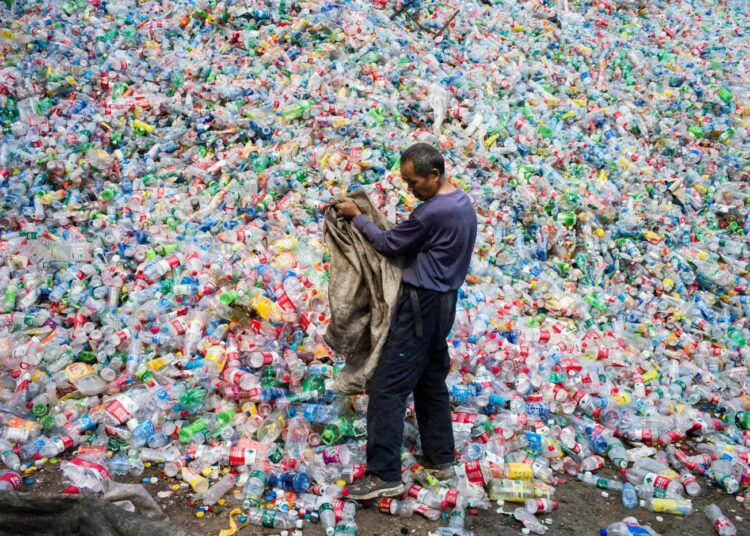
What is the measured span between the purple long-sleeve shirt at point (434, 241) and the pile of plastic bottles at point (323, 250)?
119 centimetres

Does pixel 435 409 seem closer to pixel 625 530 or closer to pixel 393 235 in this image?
pixel 393 235

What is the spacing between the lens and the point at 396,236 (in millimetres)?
3289

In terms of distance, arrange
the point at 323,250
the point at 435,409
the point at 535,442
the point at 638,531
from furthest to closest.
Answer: the point at 323,250
the point at 535,442
the point at 435,409
the point at 638,531

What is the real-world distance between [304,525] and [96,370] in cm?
187

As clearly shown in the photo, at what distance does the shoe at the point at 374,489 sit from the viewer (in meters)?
3.36

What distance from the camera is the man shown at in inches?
127

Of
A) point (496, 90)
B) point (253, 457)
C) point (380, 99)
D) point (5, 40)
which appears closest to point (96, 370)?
point (253, 457)

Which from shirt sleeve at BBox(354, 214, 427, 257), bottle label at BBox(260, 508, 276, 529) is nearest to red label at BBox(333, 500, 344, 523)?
bottle label at BBox(260, 508, 276, 529)

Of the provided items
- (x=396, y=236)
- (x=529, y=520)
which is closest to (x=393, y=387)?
(x=396, y=236)

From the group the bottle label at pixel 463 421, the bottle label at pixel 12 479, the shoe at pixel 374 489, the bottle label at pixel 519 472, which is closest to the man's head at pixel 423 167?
the shoe at pixel 374 489

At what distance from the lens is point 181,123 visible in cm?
661

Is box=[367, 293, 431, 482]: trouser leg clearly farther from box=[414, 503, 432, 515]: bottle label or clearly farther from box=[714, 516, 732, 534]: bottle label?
box=[714, 516, 732, 534]: bottle label

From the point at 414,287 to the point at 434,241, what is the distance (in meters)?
0.26

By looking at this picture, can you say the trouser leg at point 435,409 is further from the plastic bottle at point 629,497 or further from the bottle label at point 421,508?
the plastic bottle at point 629,497
